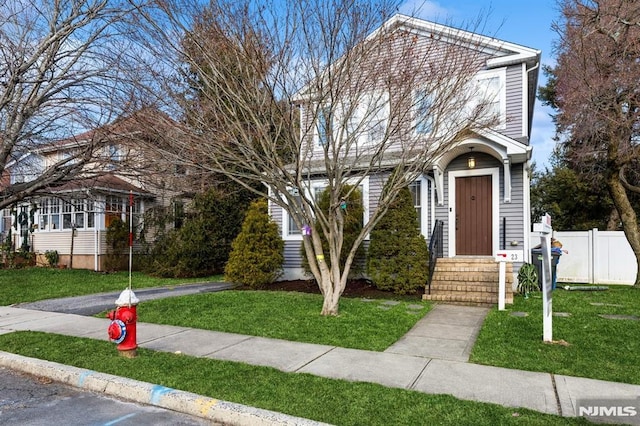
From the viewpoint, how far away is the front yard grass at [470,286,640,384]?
4.97 m

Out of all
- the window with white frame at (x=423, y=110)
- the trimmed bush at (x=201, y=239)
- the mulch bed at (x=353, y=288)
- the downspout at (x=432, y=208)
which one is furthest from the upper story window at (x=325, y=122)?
the trimmed bush at (x=201, y=239)

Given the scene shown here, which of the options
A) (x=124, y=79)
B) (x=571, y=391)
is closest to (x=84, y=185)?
(x=124, y=79)

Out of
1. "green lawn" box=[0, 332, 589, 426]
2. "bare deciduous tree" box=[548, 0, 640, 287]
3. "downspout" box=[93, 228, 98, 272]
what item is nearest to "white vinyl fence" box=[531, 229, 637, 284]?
"bare deciduous tree" box=[548, 0, 640, 287]

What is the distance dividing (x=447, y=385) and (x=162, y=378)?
3.05m

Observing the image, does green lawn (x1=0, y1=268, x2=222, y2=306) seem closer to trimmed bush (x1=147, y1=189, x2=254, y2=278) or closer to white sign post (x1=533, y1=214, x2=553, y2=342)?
trimmed bush (x1=147, y1=189, x2=254, y2=278)

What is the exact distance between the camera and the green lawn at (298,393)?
364cm

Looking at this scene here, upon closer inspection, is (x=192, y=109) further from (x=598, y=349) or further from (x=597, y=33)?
(x=597, y=33)

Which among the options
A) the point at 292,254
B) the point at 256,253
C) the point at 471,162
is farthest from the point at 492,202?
the point at 256,253

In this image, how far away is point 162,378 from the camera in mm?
4707

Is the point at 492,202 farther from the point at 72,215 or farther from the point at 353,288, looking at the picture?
the point at 72,215

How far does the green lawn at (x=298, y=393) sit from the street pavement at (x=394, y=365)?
19 cm

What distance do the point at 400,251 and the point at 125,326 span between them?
6722mm

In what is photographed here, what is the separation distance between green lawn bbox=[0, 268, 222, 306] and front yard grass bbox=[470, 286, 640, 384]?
10.1 metres

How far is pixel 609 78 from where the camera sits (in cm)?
1152
